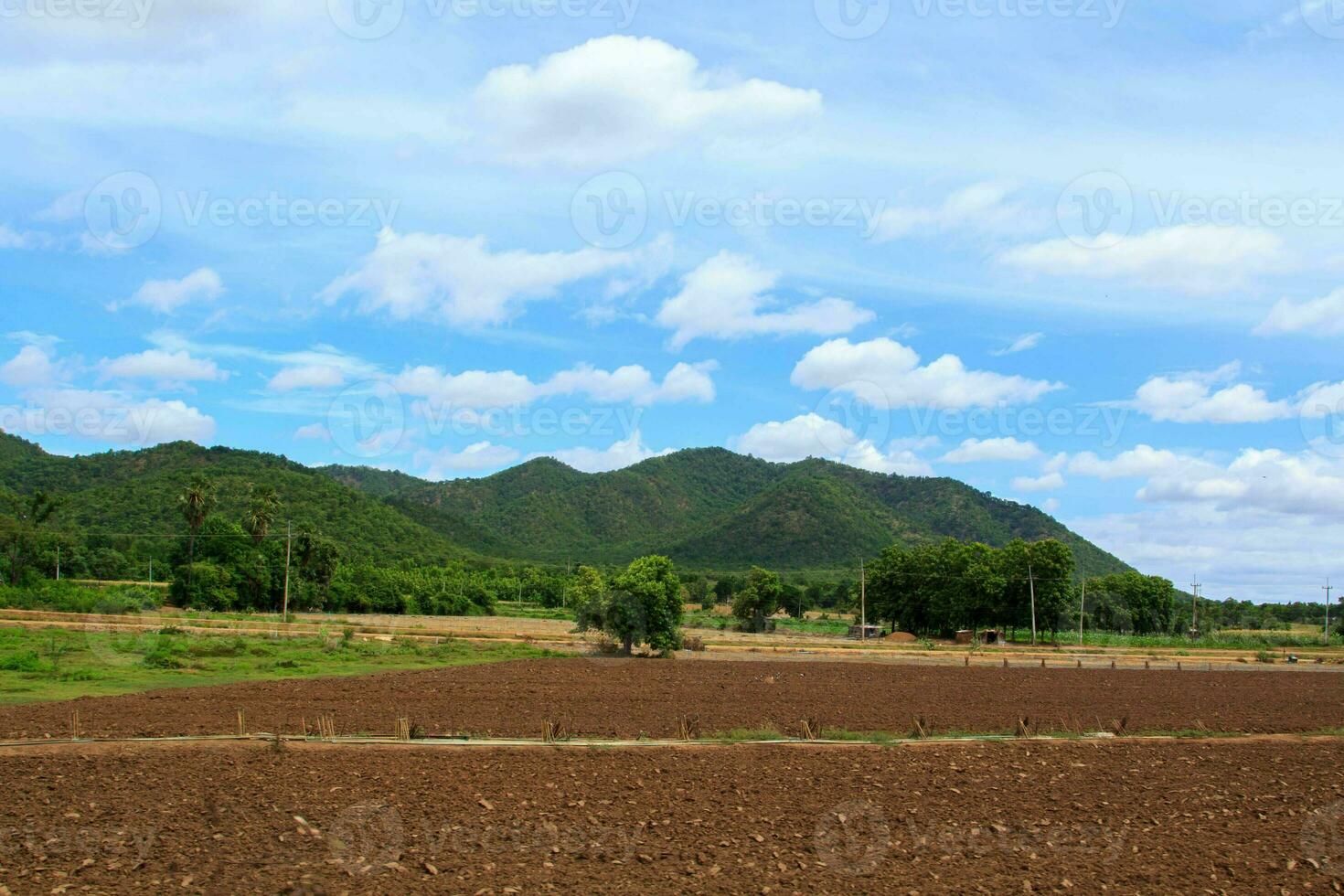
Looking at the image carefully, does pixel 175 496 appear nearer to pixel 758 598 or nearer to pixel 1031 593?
pixel 758 598

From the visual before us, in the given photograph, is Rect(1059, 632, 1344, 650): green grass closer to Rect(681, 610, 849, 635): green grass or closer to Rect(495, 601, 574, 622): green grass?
Rect(681, 610, 849, 635): green grass

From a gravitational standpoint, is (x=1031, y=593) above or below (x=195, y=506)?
below

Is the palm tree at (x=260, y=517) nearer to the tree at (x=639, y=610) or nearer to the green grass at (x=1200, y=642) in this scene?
the tree at (x=639, y=610)

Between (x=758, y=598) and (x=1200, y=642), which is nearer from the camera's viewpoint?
(x=758, y=598)

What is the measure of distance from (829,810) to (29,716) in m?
19.4

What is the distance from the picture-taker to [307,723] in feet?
76.1

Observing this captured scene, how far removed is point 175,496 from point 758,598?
6343 centimetres

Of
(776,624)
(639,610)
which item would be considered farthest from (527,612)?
(639,610)

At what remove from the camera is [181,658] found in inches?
1543

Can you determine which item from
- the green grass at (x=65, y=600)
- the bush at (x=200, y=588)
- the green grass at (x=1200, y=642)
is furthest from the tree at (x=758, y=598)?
the green grass at (x=65, y=600)

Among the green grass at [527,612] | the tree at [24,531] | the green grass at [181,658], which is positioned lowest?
the green grass at [527,612]

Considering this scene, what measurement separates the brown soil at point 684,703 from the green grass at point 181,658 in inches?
127

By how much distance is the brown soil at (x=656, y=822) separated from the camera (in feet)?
40.4

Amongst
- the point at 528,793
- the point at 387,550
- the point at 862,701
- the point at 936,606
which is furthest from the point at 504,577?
the point at 528,793
